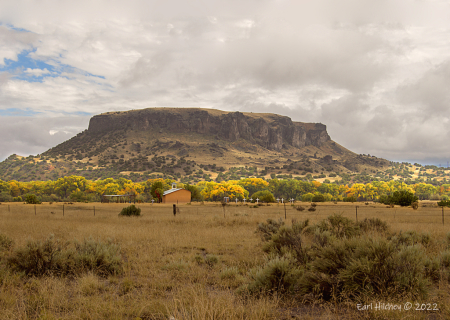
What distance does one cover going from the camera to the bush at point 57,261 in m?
7.65

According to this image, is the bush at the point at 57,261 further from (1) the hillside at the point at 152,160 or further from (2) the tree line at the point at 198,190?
(1) the hillside at the point at 152,160

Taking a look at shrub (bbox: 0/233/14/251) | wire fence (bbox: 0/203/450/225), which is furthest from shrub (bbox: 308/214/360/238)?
shrub (bbox: 0/233/14/251)

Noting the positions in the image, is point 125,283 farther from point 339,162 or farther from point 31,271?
point 339,162

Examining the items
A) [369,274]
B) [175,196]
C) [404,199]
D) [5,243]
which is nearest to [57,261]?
[5,243]

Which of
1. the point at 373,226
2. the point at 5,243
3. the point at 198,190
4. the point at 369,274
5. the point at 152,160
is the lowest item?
Answer: the point at 198,190

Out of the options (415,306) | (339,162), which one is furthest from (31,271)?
(339,162)

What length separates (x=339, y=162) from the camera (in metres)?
195

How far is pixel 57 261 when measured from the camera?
7.84m

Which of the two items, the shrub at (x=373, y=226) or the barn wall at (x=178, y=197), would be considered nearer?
the shrub at (x=373, y=226)

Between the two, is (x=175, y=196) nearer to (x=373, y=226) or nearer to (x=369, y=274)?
(x=373, y=226)

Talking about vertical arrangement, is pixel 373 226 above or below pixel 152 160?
below

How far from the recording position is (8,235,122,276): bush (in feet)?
25.1

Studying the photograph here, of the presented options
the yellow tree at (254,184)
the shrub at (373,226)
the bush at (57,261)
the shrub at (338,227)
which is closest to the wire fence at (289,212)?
the shrub at (373,226)

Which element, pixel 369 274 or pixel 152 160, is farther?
pixel 152 160
